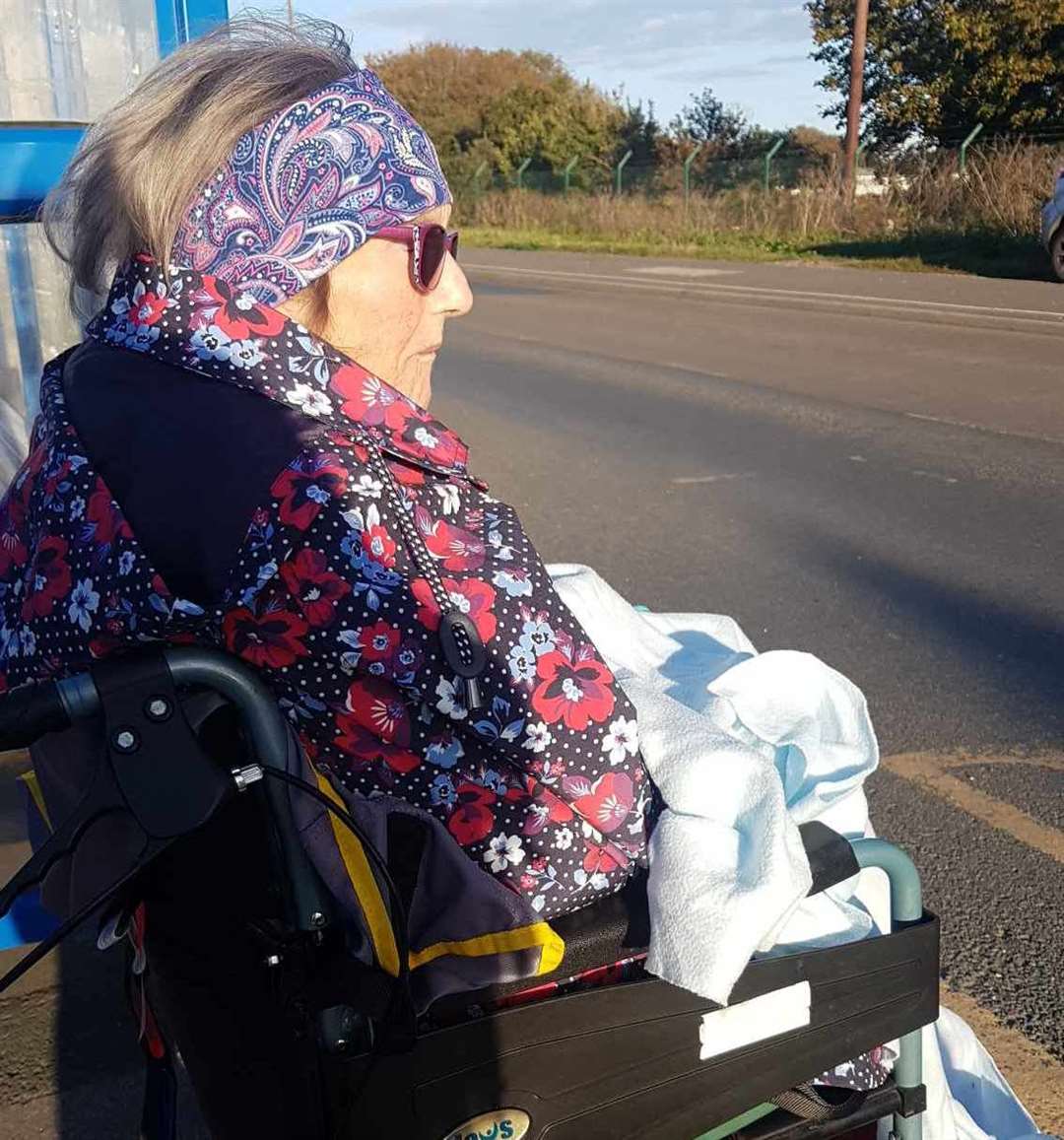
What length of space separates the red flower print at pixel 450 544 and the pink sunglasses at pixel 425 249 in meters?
0.47

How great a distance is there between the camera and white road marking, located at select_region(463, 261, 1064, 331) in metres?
13.8

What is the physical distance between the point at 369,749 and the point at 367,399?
1.24 feet

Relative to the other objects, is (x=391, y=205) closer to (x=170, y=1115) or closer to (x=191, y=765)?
(x=191, y=765)

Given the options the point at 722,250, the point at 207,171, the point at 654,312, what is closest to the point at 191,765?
the point at 207,171

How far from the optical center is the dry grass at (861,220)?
2164 cm

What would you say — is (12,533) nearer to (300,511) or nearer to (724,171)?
(300,511)

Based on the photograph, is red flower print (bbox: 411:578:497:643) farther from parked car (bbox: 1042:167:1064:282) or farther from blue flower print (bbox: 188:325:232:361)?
parked car (bbox: 1042:167:1064:282)

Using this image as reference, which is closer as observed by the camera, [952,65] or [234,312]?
[234,312]

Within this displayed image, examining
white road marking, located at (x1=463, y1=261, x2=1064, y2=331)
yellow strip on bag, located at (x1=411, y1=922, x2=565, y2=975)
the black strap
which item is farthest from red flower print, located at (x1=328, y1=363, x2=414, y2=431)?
white road marking, located at (x1=463, y1=261, x2=1064, y2=331)

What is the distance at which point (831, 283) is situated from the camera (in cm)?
1828

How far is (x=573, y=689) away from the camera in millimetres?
1514

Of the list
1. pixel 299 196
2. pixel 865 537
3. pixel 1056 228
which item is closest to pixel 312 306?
pixel 299 196

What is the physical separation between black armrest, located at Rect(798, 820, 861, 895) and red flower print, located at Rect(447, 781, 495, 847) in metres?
0.38

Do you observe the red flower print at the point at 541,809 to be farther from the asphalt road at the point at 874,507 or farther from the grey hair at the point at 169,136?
the asphalt road at the point at 874,507
